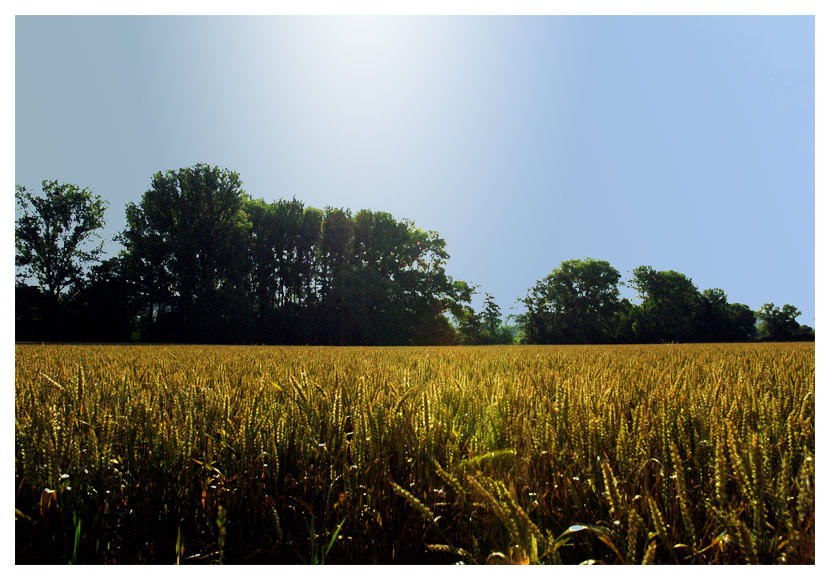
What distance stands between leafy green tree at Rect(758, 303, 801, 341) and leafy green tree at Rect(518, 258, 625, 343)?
10060 mm

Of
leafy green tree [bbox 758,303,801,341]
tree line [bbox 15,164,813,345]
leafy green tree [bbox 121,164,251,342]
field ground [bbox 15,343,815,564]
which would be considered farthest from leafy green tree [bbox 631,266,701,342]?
field ground [bbox 15,343,815,564]

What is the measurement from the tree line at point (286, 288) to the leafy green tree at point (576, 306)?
13 centimetres

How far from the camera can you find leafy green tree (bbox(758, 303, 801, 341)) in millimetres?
29094

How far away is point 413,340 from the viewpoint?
33.8 metres

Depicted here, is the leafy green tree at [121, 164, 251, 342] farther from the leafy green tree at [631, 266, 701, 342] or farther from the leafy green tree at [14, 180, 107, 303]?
the leafy green tree at [631, 266, 701, 342]

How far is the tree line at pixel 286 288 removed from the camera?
44.2ft

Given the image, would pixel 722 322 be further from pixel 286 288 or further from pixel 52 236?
pixel 52 236

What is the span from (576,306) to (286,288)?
82.2 ft

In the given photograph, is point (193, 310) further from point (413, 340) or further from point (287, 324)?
point (413, 340)

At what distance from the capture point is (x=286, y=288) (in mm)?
32906

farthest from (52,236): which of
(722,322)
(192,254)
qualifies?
(722,322)

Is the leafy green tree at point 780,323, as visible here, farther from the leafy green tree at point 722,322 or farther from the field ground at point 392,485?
the field ground at point 392,485
